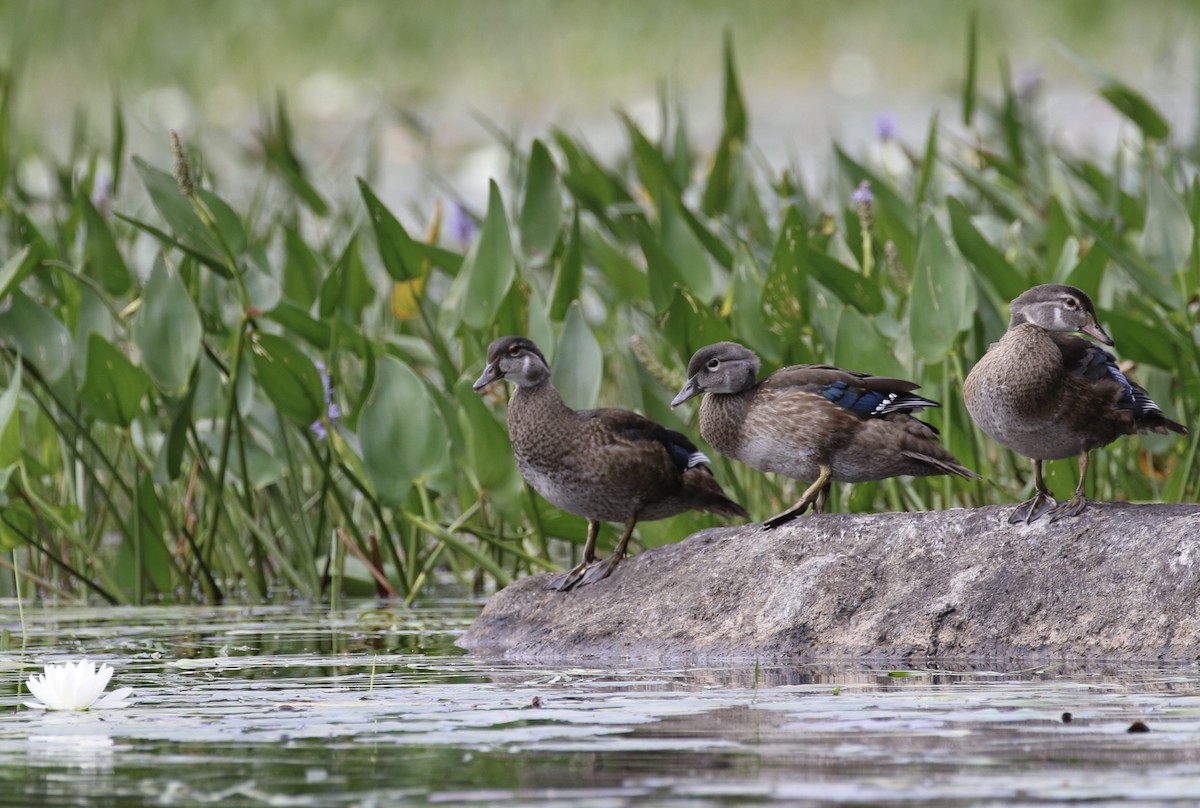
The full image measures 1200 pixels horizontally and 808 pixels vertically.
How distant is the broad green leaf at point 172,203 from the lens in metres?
6.64

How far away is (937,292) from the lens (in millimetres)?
6207

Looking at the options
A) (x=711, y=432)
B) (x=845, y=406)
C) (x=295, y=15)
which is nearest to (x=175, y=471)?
(x=711, y=432)

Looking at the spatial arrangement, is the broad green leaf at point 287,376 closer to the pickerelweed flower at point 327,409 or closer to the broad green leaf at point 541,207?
the pickerelweed flower at point 327,409

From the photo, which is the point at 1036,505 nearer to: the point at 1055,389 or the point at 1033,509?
the point at 1033,509

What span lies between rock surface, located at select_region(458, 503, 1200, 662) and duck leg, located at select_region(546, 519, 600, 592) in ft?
0.13

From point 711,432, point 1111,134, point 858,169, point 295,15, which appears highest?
point 295,15

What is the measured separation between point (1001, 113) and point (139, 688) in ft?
20.4

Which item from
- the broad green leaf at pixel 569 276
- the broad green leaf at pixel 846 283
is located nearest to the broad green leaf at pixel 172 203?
the broad green leaf at pixel 569 276

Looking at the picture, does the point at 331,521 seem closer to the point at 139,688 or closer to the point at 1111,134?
the point at 139,688

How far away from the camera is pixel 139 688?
4547mm

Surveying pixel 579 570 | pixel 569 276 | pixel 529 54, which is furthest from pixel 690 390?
pixel 529 54

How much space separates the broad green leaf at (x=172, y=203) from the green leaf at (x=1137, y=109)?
3717 millimetres

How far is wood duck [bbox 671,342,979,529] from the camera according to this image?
5.46 metres

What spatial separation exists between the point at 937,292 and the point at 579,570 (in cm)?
154
